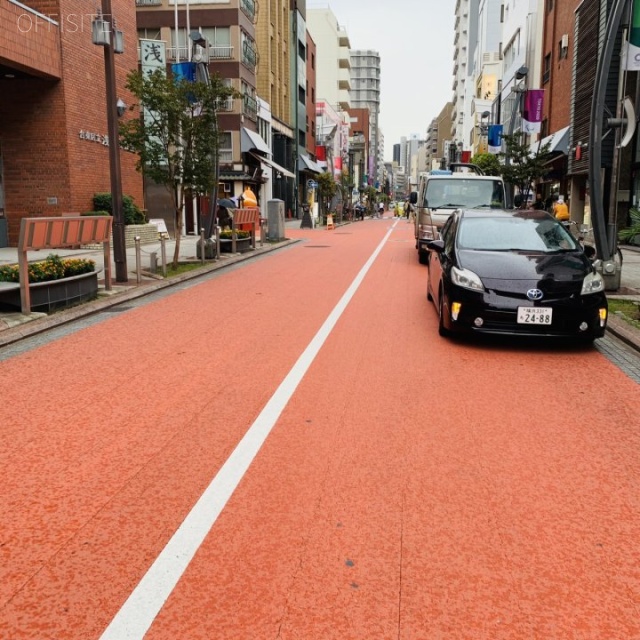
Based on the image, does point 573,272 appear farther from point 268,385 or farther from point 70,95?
point 70,95

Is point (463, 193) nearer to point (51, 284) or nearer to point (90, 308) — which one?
point (90, 308)

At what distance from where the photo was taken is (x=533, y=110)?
114 ft

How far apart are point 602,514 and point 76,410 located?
3.94 metres

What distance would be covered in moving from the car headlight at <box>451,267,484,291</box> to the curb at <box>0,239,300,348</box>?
17.2 feet

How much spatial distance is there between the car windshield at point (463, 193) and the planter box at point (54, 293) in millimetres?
9464

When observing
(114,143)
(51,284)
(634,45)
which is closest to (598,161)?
(634,45)

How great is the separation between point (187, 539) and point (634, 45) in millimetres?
13874

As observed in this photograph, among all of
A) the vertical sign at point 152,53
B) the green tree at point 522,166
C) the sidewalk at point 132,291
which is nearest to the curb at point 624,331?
the sidewalk at point 132,291

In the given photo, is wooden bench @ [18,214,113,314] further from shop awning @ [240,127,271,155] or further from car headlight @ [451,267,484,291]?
shop awning @ [240,127,271,155]

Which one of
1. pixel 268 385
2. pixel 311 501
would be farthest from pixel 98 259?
pixel 311 501

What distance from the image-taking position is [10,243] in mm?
22500

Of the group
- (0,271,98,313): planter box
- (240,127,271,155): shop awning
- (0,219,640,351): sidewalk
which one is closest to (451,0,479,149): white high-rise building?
(240,127,271,155): shop awning

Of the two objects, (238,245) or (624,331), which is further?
(238,245)

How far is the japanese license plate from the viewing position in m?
7.55
